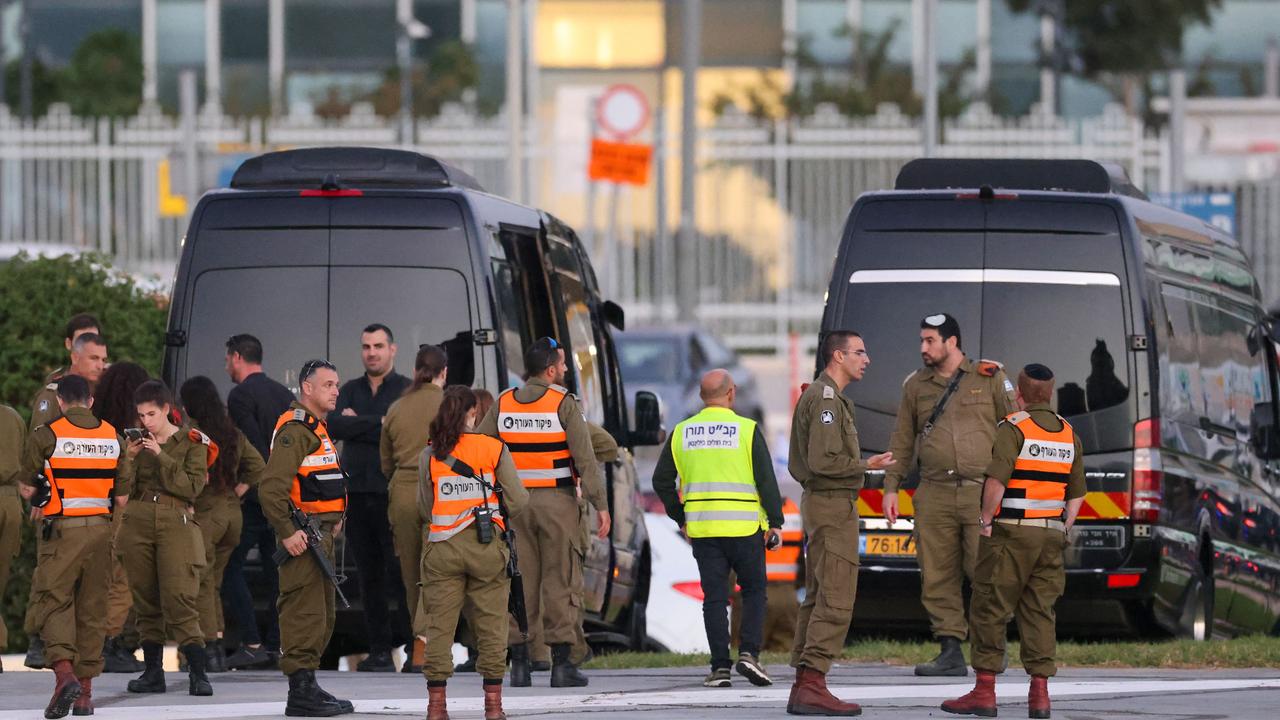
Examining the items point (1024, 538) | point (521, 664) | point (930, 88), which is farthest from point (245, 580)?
point (930, 88)

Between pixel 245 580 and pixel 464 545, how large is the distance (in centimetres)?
288

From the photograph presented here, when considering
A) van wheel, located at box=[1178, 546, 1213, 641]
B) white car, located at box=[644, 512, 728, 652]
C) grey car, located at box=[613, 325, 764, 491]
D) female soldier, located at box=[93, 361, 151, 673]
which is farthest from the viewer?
grey car, located at box=[613, 325, 764, 491]

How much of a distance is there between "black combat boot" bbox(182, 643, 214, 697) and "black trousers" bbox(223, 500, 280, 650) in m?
1.08

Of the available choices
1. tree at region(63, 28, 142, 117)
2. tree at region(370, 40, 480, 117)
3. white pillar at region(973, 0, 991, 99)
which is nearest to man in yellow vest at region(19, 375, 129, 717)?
tree at region(370, 40, 480, 117)

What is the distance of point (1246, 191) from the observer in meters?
29.6

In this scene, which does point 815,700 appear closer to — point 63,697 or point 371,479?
point 371,479

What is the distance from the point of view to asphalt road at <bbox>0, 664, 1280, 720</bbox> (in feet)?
34.8

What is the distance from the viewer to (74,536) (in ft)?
34.8

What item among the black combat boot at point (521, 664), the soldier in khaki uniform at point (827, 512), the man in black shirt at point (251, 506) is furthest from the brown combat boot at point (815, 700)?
the man in black shirt at point (251, 506)

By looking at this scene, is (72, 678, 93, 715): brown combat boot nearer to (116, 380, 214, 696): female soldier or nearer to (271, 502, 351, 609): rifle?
(116, 380, 214, 696): female soldier

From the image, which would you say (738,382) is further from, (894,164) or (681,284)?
(894,164)

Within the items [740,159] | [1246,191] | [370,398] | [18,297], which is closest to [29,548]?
[18,297]

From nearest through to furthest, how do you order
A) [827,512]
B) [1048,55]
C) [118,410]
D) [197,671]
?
[827,512]
[197,671]
[118,410]
[1048,55]

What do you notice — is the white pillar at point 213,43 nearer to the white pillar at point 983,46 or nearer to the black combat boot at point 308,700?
the white pillar at point 983,46
